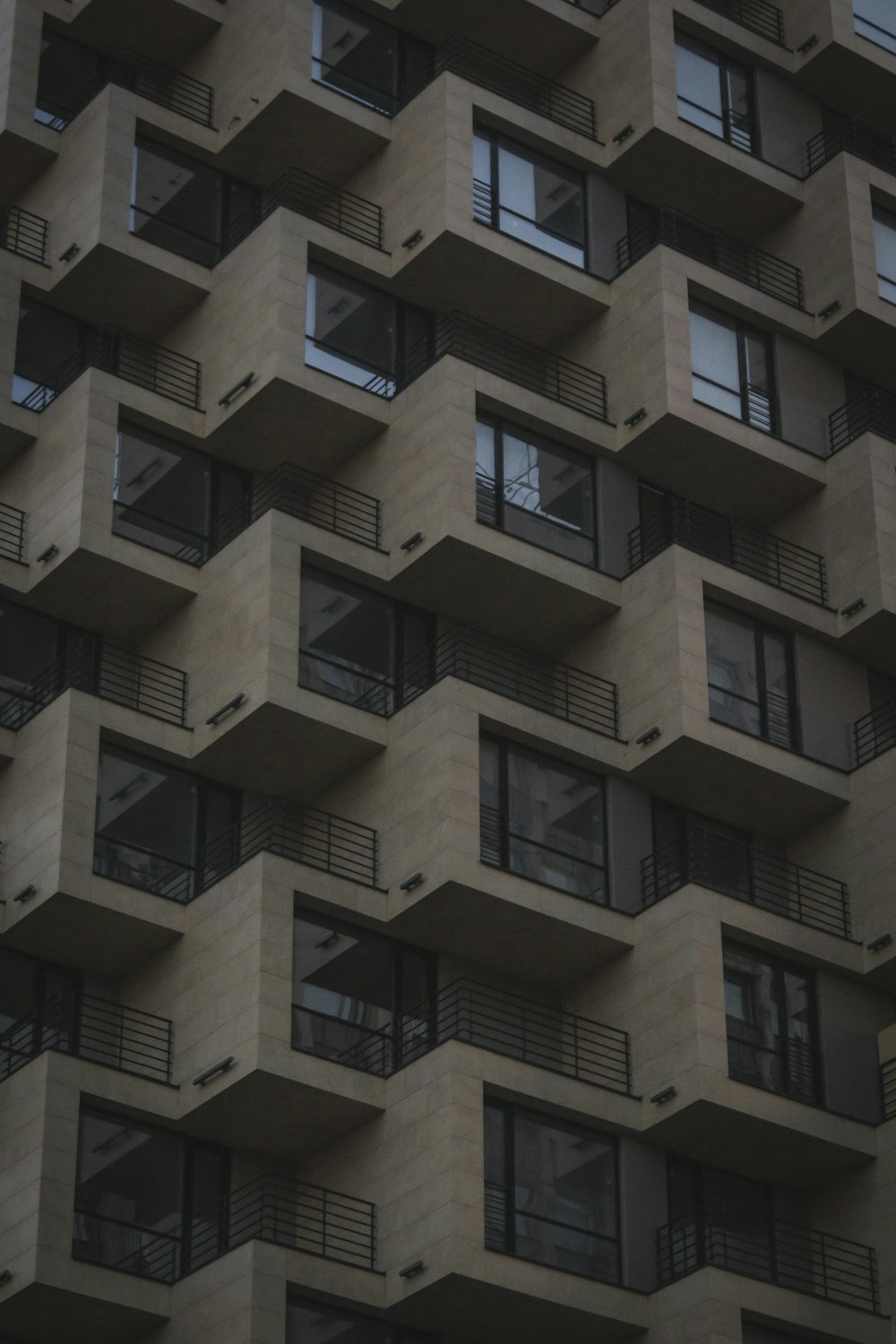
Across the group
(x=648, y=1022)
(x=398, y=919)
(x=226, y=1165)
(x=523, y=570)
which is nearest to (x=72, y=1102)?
(x=226, y=1165)

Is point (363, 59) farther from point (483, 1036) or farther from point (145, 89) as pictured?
point (483, 1036)

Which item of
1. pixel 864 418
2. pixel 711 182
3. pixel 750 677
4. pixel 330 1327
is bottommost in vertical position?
pixel 330 1327

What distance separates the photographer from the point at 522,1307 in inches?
1673

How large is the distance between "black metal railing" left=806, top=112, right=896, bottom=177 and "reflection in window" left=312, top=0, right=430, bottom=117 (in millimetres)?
9027

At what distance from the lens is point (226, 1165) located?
4562 cm

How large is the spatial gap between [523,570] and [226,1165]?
12.7 meters

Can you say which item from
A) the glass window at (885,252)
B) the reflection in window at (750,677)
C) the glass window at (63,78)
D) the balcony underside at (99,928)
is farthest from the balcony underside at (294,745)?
the glass window at (885,252)

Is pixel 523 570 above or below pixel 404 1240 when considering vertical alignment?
above

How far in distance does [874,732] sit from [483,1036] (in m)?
10.9

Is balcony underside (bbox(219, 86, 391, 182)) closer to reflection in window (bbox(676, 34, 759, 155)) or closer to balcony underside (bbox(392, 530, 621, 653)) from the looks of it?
reflection in window (bbox(676, 34, 759, 155))

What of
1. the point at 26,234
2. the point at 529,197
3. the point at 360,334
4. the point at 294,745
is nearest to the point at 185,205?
the point at 26,234

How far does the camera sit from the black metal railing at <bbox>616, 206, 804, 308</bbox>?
56.4 m

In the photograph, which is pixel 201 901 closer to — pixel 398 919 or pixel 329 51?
pixel 398 919

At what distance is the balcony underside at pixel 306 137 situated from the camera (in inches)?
2191
